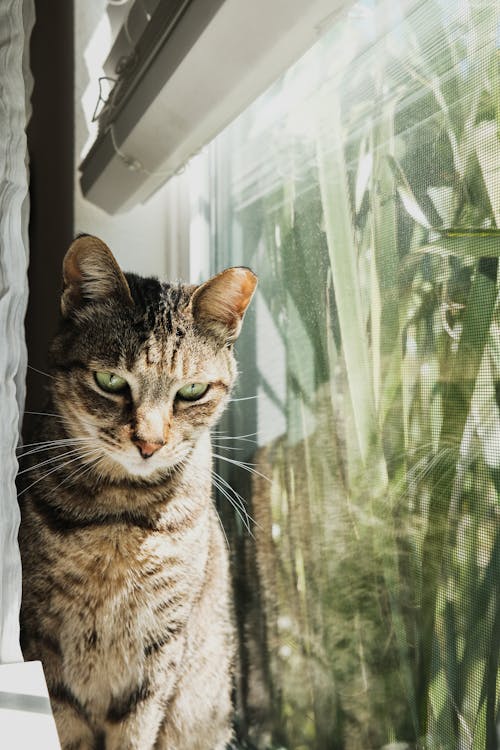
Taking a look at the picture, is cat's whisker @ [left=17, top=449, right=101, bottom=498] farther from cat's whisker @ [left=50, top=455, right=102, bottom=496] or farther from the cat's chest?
the cat's chest

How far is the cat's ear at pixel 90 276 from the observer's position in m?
0.97

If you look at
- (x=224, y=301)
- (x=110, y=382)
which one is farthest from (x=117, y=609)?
(x=224, y=301)

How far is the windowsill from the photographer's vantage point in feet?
2.52

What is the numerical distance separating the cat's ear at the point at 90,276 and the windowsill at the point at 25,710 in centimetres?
52

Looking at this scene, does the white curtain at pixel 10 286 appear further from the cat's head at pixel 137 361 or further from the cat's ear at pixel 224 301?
the cat's ear at pixel 224 301

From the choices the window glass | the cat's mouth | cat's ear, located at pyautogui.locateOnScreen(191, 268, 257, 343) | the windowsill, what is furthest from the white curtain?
the window glass

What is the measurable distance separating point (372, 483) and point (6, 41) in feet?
2.68

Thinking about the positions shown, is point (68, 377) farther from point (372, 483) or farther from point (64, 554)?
point (372, 483)

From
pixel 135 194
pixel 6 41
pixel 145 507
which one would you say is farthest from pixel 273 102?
pixel 145 507

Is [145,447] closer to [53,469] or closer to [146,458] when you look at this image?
[146,458]

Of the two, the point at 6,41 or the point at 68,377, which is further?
the point at 68,377

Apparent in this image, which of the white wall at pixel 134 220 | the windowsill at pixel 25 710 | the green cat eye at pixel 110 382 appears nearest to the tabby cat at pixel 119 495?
the green cat eye at pixel 110 382

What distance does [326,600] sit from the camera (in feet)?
3.53

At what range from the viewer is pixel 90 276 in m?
1.00
